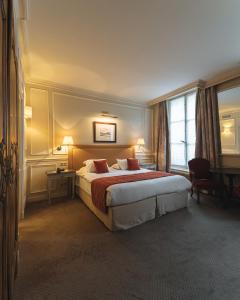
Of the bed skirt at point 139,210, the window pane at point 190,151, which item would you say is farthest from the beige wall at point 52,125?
the window pane at point 190,151

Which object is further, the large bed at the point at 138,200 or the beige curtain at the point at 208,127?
the beige curtain at the point at 208,127

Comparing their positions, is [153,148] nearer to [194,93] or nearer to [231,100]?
[194,93]

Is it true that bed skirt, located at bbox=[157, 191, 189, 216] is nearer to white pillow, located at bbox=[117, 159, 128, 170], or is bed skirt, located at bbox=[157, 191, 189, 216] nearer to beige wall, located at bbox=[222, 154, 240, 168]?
beige wall, located at bbox=[222, 154, 240, 168]

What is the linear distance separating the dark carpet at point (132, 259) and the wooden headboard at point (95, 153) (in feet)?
5.47

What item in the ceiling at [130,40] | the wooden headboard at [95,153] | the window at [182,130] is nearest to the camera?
the ceiling at [130,40]

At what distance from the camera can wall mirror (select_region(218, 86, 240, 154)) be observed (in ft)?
11.5

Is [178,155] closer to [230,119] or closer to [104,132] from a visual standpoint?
[230,119]

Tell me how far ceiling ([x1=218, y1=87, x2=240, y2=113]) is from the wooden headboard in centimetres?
278

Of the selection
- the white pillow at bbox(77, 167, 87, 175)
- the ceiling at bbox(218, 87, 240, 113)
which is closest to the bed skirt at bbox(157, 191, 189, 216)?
the white pillow at bbox(77, 167, 87, 175)

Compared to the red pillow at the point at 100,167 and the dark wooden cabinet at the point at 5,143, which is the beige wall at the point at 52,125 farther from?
the dark wooden cabinet at the point at 5,143

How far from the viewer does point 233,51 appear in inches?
108

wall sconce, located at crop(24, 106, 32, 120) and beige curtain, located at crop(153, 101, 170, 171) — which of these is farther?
beige curtain, located at crop(153, 101, 170, 171)

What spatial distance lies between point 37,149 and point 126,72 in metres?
2.83

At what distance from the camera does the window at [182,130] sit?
453 cm
